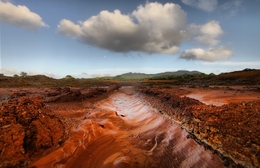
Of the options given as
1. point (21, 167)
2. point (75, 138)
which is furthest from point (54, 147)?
point (21, 167)

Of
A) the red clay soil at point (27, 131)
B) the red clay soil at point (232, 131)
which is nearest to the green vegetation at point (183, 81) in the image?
the red clay soil at point (232, 131)

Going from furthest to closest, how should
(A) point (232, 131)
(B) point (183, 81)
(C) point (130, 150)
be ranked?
1. (B) point (183, 81)
2. (C) point (130, 150)
3. (A) point (232, 131)

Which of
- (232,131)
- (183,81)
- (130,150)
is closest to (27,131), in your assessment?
(130,150)

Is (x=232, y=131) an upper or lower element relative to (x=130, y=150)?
upper

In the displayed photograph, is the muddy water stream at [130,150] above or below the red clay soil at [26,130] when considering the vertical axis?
below

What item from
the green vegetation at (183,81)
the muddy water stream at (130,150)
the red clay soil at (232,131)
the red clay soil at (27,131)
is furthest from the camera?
the green vegetation at (183,81)

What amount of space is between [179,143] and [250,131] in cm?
166

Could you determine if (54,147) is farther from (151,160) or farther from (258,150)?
→ (258,150)

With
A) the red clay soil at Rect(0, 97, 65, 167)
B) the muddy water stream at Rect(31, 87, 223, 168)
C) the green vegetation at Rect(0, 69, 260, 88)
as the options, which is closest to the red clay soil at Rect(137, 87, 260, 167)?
the muddy water stream at Rect(31, 87, 223, 168)

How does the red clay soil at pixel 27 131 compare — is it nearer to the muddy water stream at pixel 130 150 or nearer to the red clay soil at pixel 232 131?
the muddy water stream at pixel 130 150

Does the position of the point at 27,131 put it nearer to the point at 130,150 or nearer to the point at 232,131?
the point at 130,150

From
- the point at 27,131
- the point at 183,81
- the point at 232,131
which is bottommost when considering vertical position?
the point at 183,81

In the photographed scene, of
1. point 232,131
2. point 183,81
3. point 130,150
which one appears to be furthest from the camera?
point 183,81

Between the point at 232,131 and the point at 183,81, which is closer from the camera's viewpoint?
the point at 232,131
